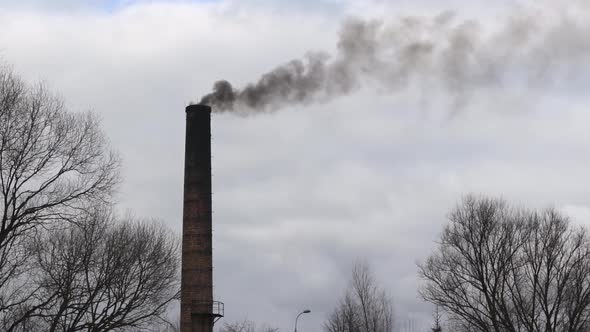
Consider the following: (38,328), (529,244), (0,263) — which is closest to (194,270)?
(38,328)

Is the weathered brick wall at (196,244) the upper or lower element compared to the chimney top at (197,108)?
lower

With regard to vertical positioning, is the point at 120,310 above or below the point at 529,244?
below

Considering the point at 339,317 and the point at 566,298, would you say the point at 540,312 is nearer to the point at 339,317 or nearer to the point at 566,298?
the point at 566,298

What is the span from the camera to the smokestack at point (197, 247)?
37.7 meters

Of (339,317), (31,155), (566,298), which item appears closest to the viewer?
(31,155)

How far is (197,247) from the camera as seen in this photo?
1485 inches

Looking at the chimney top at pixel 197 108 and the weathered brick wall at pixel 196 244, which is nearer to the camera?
the weathered brick wall at pixel 196 244

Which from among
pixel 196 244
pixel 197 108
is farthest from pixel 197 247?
pixel 197 108

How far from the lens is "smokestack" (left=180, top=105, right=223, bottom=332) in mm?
37688

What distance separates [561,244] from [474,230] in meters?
4.67

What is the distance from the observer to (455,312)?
4231 centimetres

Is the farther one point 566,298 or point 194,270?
point 566,298

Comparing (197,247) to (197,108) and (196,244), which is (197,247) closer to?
(196,244)

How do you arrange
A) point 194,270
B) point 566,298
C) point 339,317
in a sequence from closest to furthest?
point 194,270 < point 566,298 < point 339,317
